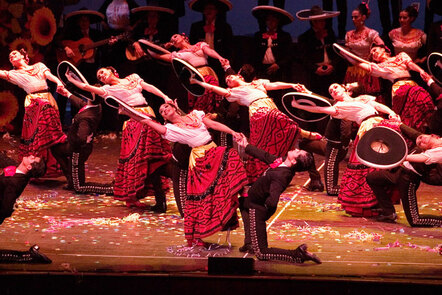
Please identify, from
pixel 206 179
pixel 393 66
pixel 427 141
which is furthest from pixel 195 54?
pixel 427 141

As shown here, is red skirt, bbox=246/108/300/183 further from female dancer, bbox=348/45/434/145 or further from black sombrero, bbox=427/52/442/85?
black sombrero, bbox=427/52/442/85

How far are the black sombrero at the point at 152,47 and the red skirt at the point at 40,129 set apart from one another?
118 centimetres

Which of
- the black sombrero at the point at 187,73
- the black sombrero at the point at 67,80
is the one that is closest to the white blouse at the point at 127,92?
the black sombrero at the point at 67,80

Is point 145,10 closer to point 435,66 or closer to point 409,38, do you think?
point 409,38

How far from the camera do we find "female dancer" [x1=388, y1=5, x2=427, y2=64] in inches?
365

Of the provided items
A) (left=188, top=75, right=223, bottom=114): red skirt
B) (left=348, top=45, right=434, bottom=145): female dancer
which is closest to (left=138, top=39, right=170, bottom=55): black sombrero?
(left=188, top=75, right=223, bottom=114): red skirt

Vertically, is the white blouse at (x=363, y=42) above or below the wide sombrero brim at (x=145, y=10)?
below

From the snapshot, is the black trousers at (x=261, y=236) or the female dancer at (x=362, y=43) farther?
the female dancer at (x=362, y=43)

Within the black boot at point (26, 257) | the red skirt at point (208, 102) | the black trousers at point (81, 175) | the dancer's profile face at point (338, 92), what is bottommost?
the black trousers at point (81, 175)

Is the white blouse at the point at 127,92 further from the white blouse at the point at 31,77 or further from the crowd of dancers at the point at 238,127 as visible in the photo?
the white blouse at the point at 31,77

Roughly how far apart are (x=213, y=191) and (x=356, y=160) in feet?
5.52

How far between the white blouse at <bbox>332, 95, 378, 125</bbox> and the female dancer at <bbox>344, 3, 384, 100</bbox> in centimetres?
177

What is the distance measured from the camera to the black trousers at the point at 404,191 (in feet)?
23.6

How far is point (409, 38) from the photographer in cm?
935
